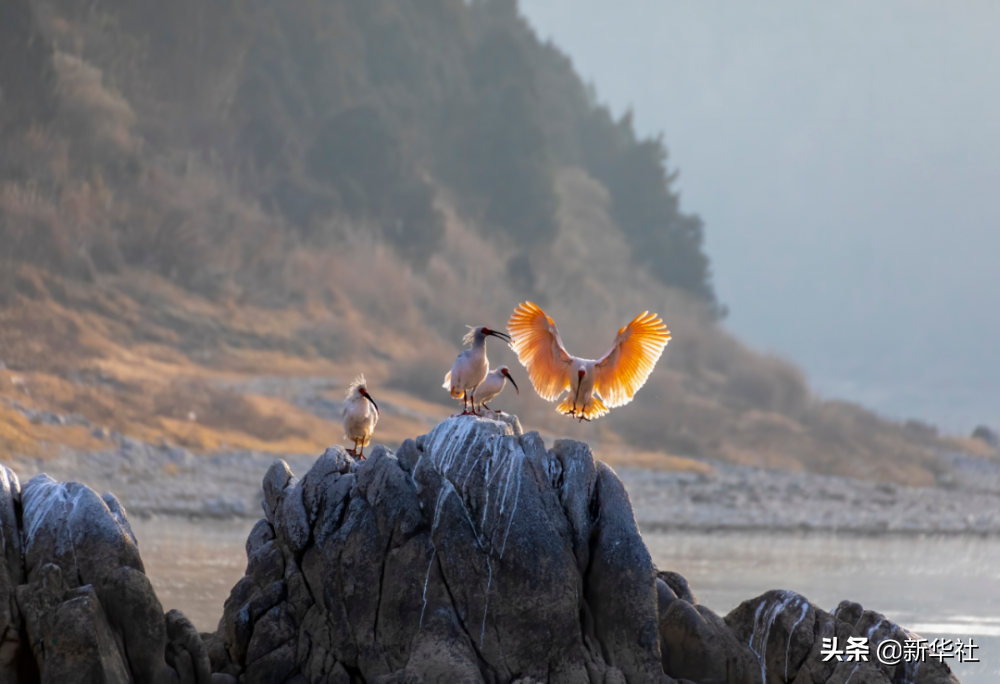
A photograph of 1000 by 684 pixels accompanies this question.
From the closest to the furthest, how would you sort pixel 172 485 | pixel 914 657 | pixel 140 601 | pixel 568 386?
pixel 140 601, pixel 914 657, pixel 568 386, pixel 172 485

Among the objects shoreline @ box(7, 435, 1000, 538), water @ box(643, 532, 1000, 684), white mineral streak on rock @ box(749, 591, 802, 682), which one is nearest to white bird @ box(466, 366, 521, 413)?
white mineral streak on rock @ box(749, 591, 802, 682)

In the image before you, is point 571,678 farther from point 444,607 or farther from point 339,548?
point 339,548

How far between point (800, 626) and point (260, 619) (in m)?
8.31

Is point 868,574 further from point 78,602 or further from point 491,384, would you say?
point 78,602

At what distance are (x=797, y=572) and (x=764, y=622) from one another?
31.0 meters

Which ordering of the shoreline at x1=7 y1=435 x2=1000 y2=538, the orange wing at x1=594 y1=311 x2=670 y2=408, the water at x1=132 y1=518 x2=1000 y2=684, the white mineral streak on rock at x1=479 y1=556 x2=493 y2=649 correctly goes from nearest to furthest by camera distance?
the white mineral streak on rock at x1=479 y1=556 x2=493 y2=649 < the orange wing at x1=594 y1=311 x2=670 y2=408 < the water at x1=132 y1=518 x2=1000 y2=684 < the shoreline at x1=7 y1=435 x2=1000 y2=538

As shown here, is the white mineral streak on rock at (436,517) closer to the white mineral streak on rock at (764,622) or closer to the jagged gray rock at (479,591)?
the jagged gray rock at (479,591)

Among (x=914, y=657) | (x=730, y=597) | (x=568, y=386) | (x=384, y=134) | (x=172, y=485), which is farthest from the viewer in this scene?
(x=384, y=134)

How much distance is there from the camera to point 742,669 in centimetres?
1527

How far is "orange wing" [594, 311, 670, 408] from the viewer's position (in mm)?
17266

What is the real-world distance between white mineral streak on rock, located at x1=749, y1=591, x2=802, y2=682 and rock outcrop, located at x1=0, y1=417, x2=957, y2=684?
3cm

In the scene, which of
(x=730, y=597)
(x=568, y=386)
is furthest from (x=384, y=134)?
(x=568, y=386)

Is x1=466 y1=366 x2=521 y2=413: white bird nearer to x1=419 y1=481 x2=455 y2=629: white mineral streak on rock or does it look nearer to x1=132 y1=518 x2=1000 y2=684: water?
x1=419 y1=481 x2=455 y2=629: white mineral streak on rock

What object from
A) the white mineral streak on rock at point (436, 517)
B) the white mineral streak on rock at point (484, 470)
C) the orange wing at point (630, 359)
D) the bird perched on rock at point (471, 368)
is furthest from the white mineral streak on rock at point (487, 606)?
the orange wing at point (630, 359)
